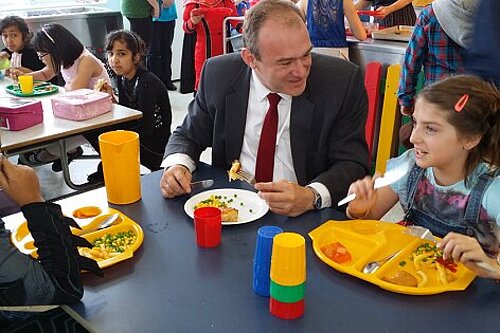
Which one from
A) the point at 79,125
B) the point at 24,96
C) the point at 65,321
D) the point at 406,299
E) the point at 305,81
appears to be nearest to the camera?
the point at 406,299

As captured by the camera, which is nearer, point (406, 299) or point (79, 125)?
point (406, 299)

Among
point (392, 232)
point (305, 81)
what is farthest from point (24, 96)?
point (392, 232)

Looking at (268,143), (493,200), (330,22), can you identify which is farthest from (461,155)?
(330,22)

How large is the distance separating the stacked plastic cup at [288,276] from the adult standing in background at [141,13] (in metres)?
4.57

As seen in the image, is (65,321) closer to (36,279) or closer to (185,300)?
(36,279)

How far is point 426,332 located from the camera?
988 millimetres

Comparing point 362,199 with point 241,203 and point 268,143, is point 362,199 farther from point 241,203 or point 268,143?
point 268,143

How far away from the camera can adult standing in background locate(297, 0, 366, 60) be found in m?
3.21

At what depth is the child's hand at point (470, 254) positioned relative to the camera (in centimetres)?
112

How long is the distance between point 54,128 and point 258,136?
42.8 inches

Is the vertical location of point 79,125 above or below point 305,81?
below

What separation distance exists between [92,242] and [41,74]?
2715mm

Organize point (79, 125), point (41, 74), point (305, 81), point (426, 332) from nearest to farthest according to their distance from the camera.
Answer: point (426, 332) < point (305, 81) < point (79, 125) < point (41, 74)

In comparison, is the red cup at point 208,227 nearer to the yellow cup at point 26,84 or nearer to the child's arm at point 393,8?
the yellow cup at point 26,84
